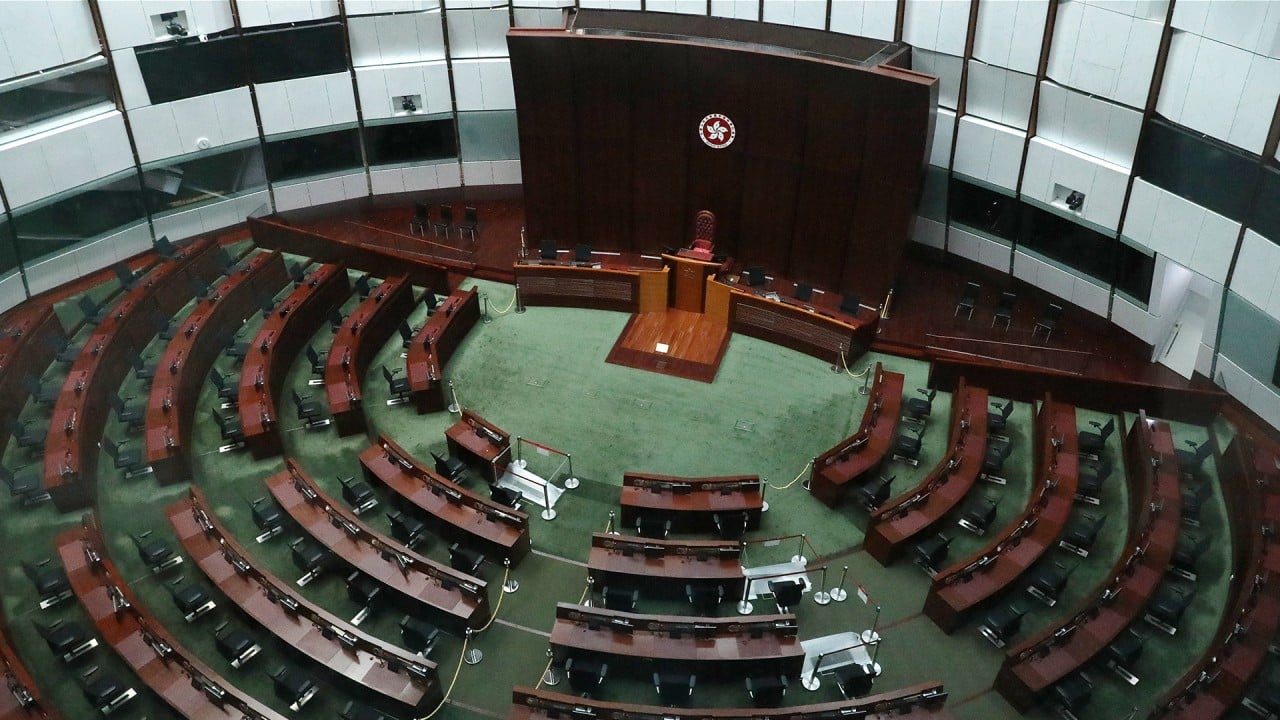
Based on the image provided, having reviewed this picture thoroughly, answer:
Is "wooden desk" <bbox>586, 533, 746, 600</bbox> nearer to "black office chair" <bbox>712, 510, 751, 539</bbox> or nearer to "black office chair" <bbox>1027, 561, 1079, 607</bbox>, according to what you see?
"black office chair" <bbox>712, 510, 751, 539</bbox>

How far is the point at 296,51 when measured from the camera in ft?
50.5

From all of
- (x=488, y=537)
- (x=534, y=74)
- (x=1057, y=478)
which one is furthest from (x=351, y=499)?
(x=1057, y=478)

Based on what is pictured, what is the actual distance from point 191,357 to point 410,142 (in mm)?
6038

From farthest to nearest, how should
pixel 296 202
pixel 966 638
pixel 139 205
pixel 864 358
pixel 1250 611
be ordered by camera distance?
pixel 296 202 → pixel 139 205 → pixel 864 358 → pixel 966 638 → pixel 1250 611

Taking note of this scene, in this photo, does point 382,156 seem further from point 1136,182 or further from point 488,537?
point 1136,182

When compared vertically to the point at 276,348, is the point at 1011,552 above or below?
below

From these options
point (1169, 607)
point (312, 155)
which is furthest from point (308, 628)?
point (312, 155)

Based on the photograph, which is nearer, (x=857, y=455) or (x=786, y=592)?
(x=786, y=592)

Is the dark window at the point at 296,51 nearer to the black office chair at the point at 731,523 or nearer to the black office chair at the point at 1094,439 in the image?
the black office chair at the point at 731,523

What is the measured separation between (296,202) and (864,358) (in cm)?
1028

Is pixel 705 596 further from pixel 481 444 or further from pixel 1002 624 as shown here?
pixel 481 444

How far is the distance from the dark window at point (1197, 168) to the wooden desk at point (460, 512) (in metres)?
9.17

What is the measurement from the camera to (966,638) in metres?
9.78

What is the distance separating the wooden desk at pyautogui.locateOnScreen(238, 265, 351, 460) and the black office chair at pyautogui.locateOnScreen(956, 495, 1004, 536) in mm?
8578
